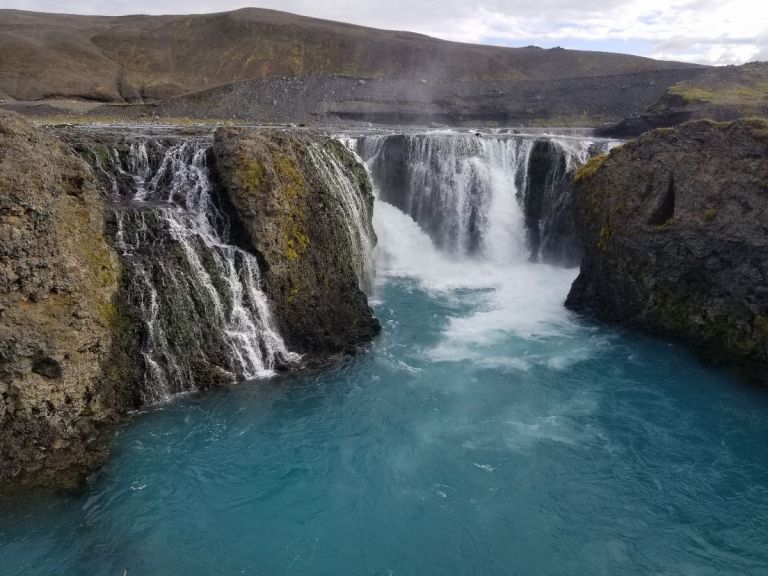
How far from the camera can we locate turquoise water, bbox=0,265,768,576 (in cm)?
1033

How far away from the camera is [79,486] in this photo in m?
11.6

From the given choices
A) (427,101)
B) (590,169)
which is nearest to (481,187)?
(590,169)

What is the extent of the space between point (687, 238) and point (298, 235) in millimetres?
12302

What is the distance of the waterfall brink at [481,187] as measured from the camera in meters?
27.0

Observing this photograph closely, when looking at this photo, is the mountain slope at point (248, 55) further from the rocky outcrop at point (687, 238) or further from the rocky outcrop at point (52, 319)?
the rocky outcrop at point (52, 319)

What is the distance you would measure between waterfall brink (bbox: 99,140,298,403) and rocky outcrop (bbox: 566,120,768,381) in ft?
38.2

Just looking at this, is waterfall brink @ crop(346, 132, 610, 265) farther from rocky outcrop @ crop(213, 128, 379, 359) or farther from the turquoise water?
the turquoise water

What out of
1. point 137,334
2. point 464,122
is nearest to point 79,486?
point 137,334

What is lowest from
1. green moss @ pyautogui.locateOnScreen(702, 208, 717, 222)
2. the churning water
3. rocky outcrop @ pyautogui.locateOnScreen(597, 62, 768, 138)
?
the churning water

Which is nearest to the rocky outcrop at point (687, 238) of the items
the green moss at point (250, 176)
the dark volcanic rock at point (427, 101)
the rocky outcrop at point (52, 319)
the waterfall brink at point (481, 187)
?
the waterfall brink at point (481, 187)

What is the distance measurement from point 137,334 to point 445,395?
27.6ft

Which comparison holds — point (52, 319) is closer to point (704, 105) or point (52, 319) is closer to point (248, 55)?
point (704, 105)

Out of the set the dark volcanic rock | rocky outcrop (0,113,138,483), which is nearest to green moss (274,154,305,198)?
rocky outcrop (0,113,138,483)

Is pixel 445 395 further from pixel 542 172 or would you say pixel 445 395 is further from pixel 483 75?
pixel 483 75
